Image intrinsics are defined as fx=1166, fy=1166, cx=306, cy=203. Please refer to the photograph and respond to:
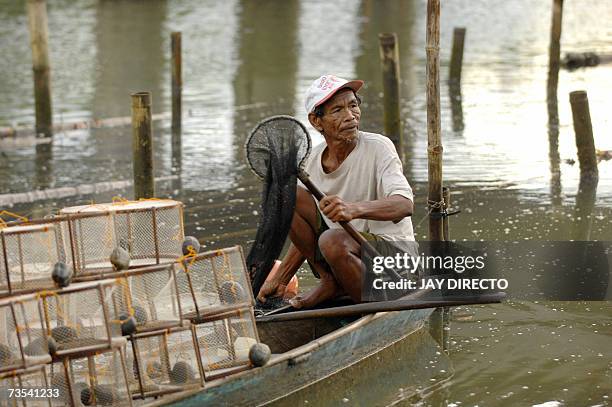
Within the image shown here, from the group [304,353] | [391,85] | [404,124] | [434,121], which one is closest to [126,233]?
[304,353]

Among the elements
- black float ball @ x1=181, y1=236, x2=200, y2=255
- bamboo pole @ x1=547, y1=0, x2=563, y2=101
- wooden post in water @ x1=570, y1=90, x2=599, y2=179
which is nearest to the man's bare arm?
black float ball @ x1=181, y1=236, x2=200, y2=255

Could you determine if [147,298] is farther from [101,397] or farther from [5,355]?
[5,355]

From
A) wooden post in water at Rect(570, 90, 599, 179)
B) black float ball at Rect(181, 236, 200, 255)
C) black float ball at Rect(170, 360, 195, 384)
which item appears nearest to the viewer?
black float ball at Rect(170, 360, 195, 384)

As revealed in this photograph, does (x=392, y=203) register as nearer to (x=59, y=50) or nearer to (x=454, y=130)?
(x=454, y=130)

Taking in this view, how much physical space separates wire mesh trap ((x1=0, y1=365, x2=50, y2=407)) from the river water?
188 centimetres

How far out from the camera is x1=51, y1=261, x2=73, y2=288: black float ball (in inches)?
206

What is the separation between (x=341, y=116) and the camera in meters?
6.55

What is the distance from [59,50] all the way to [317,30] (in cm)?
628

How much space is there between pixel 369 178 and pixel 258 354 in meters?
1.44

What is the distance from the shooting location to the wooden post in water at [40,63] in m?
14.7

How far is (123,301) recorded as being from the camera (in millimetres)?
5414

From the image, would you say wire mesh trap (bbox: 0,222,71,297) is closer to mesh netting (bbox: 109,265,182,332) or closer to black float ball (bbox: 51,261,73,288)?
black float ball (bbox: 51,261,73,288)

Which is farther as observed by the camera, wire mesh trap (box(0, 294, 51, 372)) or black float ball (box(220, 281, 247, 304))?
black float ball (box(220, 281, 247, 304))

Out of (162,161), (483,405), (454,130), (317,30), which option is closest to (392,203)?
(483,405)
